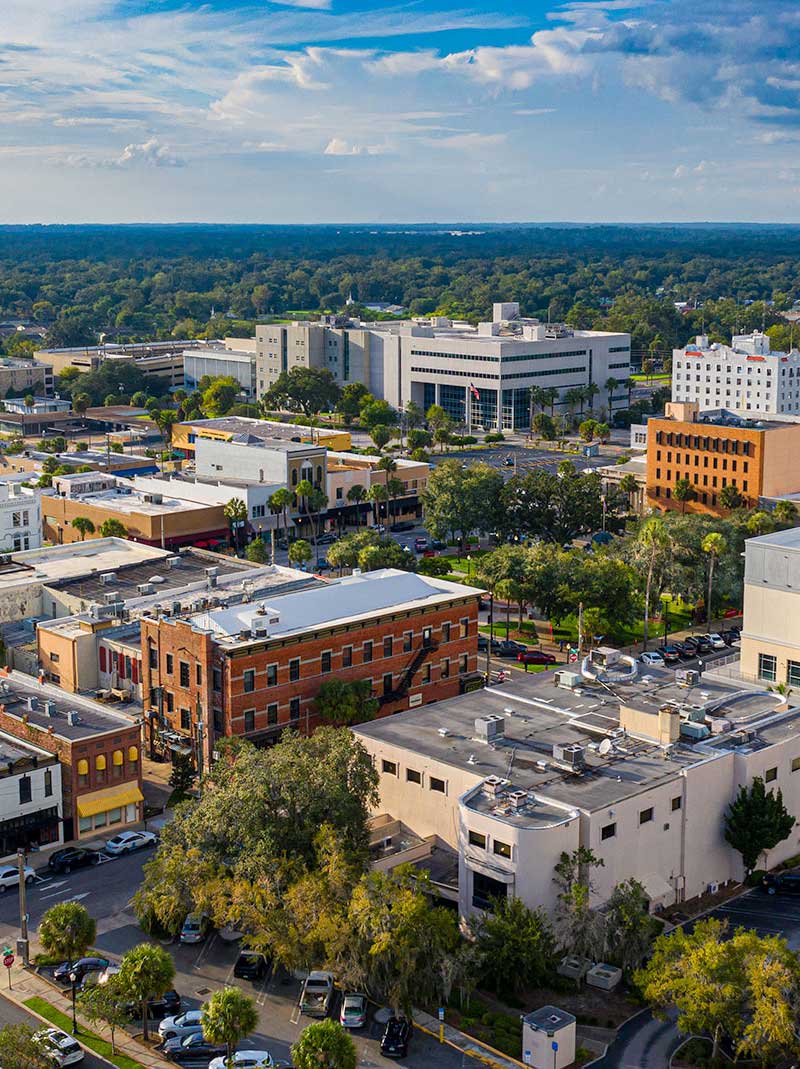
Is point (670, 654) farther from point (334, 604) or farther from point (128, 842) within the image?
point (128, 842)

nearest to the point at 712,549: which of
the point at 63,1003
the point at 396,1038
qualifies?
the point at 396,1038

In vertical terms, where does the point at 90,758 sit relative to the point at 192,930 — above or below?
above

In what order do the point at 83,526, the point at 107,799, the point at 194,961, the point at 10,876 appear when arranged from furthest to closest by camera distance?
the point at 83,526, the point at 107,799, the point at 10,876, the point at 194,961

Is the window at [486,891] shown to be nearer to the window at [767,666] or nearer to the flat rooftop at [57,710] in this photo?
the flat rooftop at [57,710]

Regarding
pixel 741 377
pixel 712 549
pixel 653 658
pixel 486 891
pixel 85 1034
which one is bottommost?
pixel 85 1034

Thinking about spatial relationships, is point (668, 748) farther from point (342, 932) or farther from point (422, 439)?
point (422, 439)

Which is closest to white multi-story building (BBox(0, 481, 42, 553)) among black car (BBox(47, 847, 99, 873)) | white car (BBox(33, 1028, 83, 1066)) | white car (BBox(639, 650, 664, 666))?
white car (BBox(639, 650, 664, 666))
